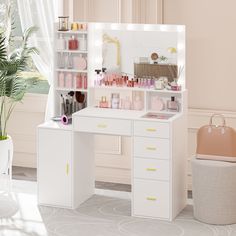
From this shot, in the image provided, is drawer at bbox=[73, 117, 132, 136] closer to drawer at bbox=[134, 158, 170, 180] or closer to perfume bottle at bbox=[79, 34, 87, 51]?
drawer at bbox=[134, 158, 170, 180]

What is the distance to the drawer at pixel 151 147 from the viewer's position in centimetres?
502

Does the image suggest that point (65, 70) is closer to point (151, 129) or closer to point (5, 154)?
point (5, 154)

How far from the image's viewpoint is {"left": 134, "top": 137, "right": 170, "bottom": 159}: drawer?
5023 mm

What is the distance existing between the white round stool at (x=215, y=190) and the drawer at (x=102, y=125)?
560mm

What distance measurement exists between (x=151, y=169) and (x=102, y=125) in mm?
493

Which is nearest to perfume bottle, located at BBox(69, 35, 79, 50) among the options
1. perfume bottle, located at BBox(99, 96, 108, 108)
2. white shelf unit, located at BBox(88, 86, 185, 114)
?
white shelf unit, located at BBox(88, 86, 185, 114)

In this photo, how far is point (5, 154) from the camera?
5750mm

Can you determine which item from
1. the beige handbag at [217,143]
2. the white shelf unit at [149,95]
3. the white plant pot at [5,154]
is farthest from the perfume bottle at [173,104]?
the white plant pot at [5,154]

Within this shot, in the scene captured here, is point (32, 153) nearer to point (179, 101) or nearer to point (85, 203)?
point (85, 203)

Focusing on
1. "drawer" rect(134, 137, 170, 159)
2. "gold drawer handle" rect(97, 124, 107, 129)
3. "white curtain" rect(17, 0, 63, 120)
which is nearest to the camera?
"drawer" rect(134, 137, 170, 159)

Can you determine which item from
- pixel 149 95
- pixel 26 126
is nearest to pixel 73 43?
pixel 149 95

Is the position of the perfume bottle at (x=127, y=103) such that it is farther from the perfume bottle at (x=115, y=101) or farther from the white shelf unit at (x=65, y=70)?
the white shelf unit at (x=65, y=70)

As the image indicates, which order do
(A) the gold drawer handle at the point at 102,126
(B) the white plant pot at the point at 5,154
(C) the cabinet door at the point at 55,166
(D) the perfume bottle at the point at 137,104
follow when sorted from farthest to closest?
1. (B) the white plant pot at the point at 5,154
2. (D) the perfume bottle at the point at 137,104
3. (C) the cabinet door at the point at 55,166
4. (A) the gold drawer handle at the point at 102,126

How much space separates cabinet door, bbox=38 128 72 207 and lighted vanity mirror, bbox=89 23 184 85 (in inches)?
24.7
